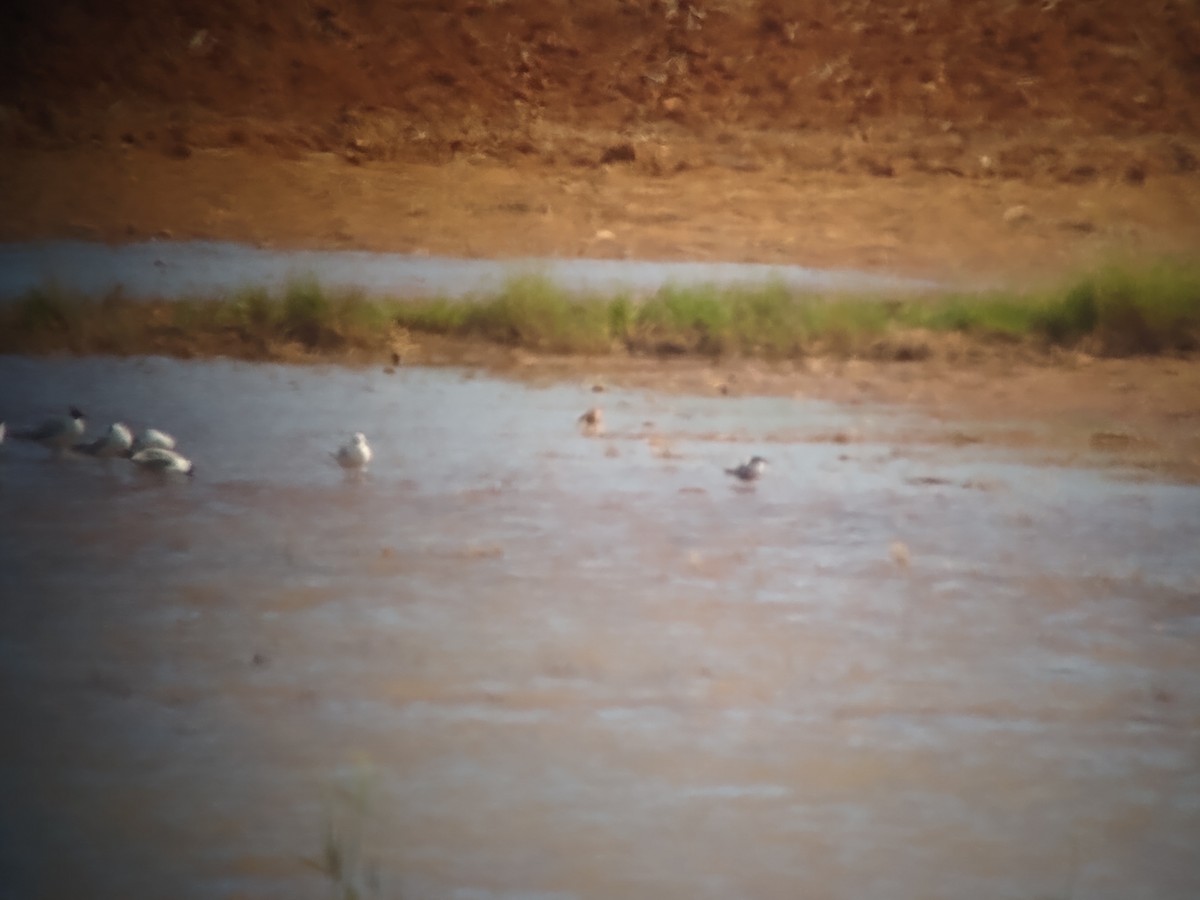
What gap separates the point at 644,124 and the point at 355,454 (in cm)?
184

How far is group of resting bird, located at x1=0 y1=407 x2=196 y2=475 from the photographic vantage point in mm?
2336

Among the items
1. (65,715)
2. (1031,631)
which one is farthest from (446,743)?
(1031,631)

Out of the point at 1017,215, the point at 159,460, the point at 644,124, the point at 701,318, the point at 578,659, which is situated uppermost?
the point at 644,124

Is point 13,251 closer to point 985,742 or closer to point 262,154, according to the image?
point 262,154

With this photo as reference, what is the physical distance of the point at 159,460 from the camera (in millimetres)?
2330

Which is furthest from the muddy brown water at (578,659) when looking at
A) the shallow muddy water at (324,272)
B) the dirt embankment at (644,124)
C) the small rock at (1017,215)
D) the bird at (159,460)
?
the small rock at (1017,215)

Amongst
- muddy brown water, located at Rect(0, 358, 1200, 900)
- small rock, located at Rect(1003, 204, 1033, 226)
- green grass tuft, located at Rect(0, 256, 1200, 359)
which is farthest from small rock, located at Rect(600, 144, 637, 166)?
muddy brown water, located at Rect(0, 358, 1200, 900)

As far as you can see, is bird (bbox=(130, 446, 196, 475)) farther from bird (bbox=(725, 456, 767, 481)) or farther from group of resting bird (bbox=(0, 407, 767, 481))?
bird (bbox=(725, 456, 767, 481))

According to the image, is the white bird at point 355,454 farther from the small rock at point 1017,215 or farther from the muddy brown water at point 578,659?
Result: the small rock at point 1017,215

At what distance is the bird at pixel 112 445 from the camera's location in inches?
93.0

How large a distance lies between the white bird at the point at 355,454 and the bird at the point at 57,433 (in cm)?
43

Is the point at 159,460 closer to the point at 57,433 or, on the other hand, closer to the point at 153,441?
the point at 153,441

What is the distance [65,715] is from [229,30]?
248 cm

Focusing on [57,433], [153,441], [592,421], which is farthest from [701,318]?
[57,433]
